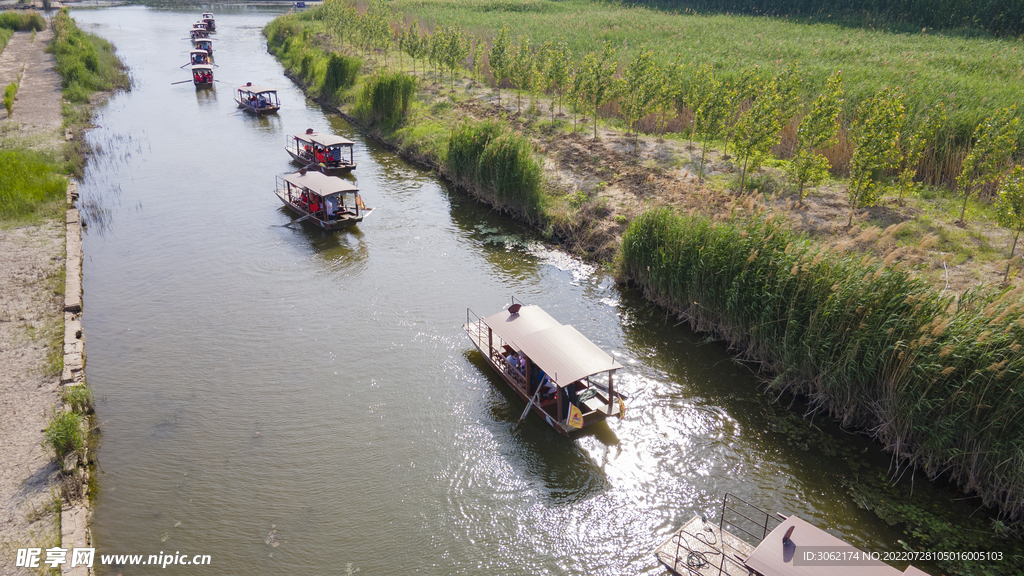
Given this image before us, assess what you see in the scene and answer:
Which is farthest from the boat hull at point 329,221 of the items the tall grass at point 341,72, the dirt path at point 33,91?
the tall grass at point 341,72

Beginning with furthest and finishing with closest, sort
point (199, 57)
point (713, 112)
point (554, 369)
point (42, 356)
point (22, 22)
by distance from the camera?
point (22, 22) → point (199, 57) → point (713, 112) → point (42, 356) → point (554, 369)

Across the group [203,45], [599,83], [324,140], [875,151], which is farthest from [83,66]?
[875,151]

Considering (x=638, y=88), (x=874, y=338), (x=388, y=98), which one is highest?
(x=638, y=88)

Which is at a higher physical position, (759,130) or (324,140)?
(759,130)

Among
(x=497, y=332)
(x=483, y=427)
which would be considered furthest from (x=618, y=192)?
(x=483, y=427)

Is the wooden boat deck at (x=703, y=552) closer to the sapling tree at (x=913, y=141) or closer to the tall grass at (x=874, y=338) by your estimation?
the tall grass at (x=874, y=338)

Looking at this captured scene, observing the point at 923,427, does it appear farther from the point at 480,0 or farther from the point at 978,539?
the point at 480,0

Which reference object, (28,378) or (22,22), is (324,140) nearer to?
(28,378)

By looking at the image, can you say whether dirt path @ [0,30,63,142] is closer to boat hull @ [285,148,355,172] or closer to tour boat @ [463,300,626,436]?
boat hull @ [285,148,355,172]
